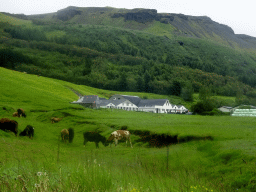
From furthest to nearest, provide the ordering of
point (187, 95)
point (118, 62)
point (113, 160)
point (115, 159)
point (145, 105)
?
point (118, 62) → point (187, 95) → point (145, 105) → point (115, 159) → point (113, 160)

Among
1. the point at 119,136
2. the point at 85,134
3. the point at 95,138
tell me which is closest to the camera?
the point at 119,136

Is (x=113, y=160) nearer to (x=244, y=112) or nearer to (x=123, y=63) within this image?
(x=244, y=112)

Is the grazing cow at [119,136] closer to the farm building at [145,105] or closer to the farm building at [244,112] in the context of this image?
the farm building at [244,112]

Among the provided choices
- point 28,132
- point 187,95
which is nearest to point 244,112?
point 187,95

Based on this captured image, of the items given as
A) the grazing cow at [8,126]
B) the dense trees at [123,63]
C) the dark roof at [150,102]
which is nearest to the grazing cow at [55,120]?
the grazing cow at [8,126]

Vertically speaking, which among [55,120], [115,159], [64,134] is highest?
[115,159]

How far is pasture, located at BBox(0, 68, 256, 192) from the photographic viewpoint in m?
4.55

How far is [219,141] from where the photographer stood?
1130cm

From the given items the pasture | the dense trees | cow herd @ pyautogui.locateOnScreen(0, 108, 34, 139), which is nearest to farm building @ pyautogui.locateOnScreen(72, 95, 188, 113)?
the dense trees

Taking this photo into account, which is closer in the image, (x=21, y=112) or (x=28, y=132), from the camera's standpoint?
(x=28, y=132)

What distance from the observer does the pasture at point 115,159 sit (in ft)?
14.9

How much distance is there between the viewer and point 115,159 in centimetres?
1043

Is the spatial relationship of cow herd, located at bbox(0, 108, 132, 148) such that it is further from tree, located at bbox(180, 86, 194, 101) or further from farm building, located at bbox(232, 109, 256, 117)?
tree, located at bbox(180, 86, 194, 101)

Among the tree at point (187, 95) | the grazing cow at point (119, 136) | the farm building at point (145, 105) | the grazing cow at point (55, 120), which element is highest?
the grazing cow at point (119, 136)
